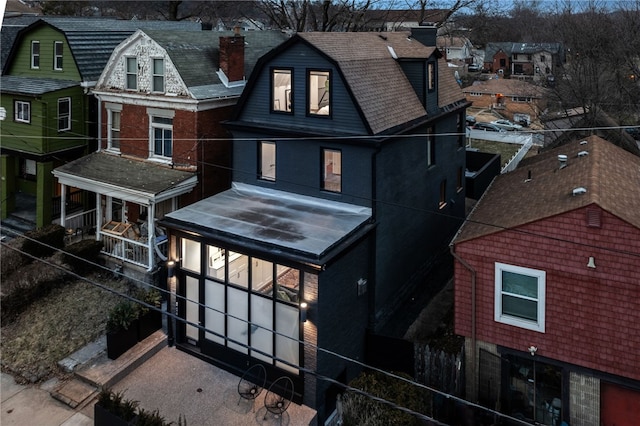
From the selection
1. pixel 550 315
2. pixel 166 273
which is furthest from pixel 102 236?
pixel 550 315

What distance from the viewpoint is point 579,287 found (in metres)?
11.3

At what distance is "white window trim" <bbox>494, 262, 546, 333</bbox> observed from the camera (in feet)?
Result: 38.4

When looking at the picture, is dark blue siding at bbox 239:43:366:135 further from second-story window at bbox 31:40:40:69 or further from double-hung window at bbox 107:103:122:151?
second-story window at bbox 31:40:40:69

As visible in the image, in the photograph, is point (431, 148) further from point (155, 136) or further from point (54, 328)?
point (54, 328)

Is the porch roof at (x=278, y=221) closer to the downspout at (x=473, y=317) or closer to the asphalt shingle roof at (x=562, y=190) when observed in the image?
the downspout at (x=473, y=317)

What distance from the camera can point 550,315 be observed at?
38.3ft

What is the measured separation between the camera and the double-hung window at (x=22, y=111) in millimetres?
21453

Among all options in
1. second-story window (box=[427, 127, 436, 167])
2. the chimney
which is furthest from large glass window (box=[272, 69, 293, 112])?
the chimney

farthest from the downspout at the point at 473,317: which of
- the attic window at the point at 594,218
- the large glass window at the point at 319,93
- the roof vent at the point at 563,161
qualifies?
the large glass window at the point at 319,93

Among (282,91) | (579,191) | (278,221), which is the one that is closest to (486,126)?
(282,91)

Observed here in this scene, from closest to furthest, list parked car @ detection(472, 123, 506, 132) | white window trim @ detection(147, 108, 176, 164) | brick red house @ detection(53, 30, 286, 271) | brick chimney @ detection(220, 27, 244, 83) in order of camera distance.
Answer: brick red house @ detection(53, 30, 286, 271) < white window trim @ detection(147, 108, 176, 164) < brick chimney @ detection(220, 27, 244, 83) < parked car @ detection(472, 123, 506, 132)

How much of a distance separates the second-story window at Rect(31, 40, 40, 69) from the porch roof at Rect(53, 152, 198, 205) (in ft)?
18.8

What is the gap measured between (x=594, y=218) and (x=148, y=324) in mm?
12189

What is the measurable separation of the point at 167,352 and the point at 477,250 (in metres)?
9.23
